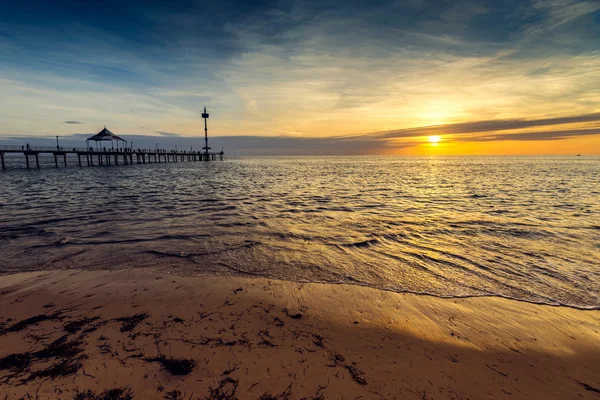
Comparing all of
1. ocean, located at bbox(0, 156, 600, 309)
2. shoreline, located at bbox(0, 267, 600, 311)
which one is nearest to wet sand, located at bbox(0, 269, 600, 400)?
A: shoreline, located at bbox(0, 267, 600, 311)

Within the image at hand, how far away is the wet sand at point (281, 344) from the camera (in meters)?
3.26

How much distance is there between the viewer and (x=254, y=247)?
30.0 ft

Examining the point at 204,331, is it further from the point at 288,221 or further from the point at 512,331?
the point at 288,221

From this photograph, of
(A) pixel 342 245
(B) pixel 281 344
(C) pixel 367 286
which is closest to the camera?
(B) pixel 281 344

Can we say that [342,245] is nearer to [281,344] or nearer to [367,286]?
[367,286]

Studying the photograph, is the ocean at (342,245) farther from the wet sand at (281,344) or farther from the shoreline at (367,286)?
the wet sand at (281,344)

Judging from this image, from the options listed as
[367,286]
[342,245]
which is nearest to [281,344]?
[367,286]

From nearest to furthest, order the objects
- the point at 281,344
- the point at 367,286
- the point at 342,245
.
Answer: the point at 281,344, the point at 367,286, the point at 342,245

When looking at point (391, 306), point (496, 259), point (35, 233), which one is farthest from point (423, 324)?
point (35, 233)

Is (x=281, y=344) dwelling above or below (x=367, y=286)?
above

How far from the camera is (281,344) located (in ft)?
13.4

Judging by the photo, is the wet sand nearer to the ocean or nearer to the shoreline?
the shoreline

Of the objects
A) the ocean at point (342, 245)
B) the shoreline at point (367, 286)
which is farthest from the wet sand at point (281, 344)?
the ocean at point (342, 245)

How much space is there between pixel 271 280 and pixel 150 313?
2.71 metres
